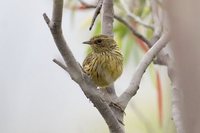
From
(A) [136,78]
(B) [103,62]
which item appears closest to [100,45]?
(B) [103,62]

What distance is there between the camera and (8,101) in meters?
2.19

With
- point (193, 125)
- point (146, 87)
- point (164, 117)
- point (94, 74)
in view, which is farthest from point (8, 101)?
point (193, 125)

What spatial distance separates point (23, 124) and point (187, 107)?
8.73 feet

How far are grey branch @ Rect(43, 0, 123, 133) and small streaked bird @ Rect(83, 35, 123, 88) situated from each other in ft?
2.07

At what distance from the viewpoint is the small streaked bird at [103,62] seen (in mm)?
1834

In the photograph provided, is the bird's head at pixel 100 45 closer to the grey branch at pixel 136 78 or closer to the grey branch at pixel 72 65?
the grey branch at pixel 136 78

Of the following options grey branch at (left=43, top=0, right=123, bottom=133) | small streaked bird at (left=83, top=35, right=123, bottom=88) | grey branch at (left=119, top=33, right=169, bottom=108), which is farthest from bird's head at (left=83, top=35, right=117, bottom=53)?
grey branch at (left=43, top=0, right=123, bottom=133)

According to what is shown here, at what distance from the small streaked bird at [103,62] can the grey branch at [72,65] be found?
632 millimetres

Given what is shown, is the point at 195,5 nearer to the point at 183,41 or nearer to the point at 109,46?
the point at 183,41

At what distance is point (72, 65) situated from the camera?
0.90 meters

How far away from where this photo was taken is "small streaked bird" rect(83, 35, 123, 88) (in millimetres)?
1834

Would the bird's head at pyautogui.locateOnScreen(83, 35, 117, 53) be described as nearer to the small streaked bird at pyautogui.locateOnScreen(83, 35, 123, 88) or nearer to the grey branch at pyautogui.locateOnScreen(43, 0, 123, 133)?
the small streaked bird at pyautogui.locateOnScreen(83, 35, 123, 88)

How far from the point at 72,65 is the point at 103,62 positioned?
3.78 feet

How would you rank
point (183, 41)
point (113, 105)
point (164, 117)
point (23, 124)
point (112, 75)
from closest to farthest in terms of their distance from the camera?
point (183, 41)
point (113, 105)
point (112, 75)
point (164, 117)
point (23, 124)
